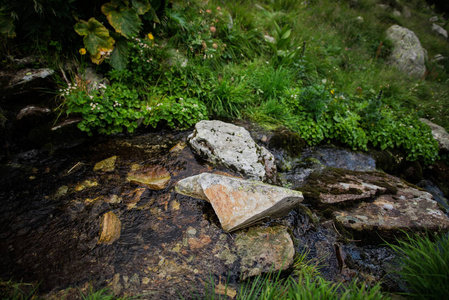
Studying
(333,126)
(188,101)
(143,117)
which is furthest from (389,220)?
(143,117)

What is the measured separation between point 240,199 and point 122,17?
3146 mm

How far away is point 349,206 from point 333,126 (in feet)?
6.37

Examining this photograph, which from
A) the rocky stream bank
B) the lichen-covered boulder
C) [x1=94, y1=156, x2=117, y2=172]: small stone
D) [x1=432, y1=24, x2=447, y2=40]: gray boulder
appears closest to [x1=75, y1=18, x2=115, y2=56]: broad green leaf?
the rocky stream bank

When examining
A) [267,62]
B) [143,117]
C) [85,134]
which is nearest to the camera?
[85,134]

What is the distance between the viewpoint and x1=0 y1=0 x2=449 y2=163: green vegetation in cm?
306

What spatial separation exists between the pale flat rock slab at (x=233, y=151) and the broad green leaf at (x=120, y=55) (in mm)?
1562

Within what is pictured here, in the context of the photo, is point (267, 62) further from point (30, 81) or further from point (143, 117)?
point (30, 81)

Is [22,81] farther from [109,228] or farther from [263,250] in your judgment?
[263,250]

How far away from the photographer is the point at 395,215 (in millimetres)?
2621

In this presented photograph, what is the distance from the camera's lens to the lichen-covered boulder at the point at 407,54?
8055mm

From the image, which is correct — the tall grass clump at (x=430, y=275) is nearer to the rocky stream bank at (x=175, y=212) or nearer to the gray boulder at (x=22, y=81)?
the rocky stream bank at (x=175, y=212)

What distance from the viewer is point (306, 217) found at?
2.52 metres

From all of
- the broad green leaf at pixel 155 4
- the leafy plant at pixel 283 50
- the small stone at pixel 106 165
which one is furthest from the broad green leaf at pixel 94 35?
the leafy plant at pixel 283 50

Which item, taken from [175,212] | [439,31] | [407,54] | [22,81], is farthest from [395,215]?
[439,31]
